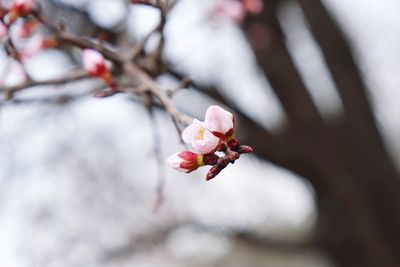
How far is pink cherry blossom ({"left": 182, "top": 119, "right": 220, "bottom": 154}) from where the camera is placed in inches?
26.2

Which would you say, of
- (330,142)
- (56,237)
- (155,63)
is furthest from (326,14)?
(56,237)

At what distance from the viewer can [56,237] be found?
206 inches

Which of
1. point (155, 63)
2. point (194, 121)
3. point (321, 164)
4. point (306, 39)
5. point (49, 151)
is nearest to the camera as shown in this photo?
point (194, 121)

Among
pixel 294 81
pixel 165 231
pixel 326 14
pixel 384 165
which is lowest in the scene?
pixel 165 231

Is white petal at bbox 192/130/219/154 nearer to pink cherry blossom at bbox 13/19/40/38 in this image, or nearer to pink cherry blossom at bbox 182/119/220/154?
pink cherry blossom at bbox 182/119/220/154

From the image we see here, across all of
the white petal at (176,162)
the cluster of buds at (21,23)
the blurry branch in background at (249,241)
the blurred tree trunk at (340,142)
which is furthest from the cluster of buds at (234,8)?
the white petal at (176,162)

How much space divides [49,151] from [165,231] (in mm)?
1202

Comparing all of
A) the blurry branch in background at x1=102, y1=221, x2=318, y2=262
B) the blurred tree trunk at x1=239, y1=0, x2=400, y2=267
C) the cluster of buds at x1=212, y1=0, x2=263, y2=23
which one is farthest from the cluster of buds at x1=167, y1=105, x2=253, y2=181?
the blurry branch in background at x1=102, y1=221, x2=318, y2=262

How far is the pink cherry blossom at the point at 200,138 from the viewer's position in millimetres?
666

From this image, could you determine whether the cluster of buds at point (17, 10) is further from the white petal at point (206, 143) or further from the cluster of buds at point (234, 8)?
the cluster of buds at point (234, 8)

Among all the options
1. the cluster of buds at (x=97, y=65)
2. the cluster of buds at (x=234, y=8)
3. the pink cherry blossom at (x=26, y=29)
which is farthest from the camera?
the cluster of buds at (x=234, y=8)

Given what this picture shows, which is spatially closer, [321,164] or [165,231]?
[321,164]

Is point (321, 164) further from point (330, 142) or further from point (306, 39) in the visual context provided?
point (306, 39)

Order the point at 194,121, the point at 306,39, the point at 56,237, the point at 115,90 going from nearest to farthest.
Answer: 1. the point at 194,121
2. the point at 115,90
3. the point at 306,39
4. the point at 56,237
